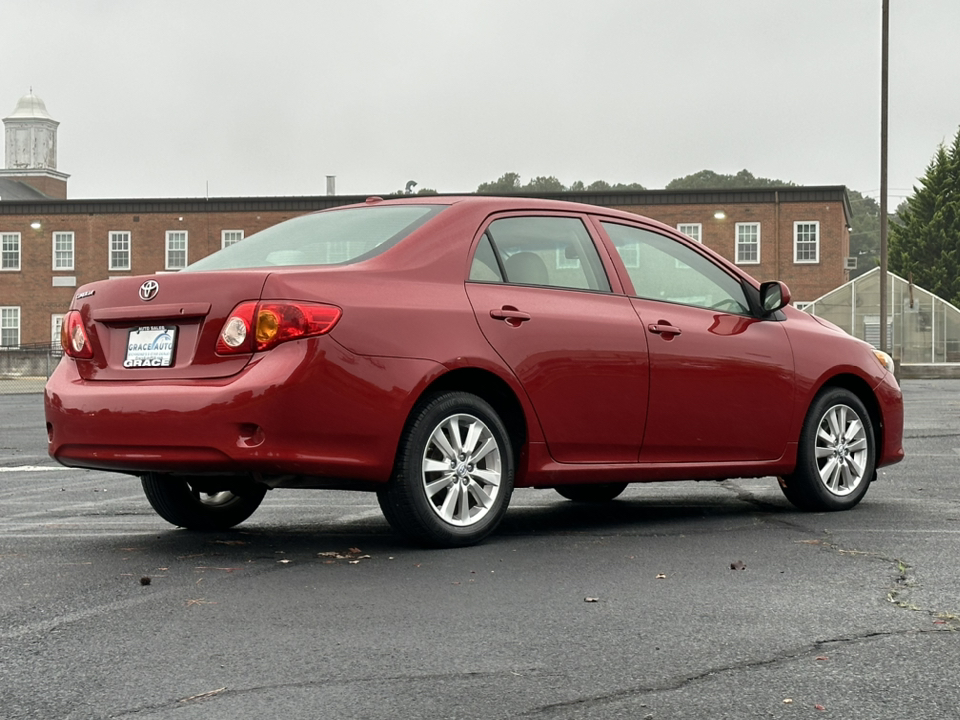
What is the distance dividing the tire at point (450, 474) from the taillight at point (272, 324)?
672 millimetres

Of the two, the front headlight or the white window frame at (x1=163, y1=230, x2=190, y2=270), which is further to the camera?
the white window frame at (x1=163, y1=230, x2=190, y2=270)

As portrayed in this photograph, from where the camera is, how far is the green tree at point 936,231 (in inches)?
2576

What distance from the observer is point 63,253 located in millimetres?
60125

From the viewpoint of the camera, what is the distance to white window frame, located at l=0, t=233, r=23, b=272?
198 ft

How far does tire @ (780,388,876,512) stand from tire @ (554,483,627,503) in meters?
1.10

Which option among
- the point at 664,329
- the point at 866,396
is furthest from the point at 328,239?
the point at 866,396

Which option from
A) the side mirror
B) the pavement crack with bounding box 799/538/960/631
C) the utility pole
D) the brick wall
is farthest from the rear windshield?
the brick wall

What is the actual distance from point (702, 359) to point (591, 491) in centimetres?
160

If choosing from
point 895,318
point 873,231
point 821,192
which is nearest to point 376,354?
point 895,318

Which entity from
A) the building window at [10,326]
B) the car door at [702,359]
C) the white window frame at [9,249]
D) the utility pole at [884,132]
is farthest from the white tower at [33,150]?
the car door at [702,359]

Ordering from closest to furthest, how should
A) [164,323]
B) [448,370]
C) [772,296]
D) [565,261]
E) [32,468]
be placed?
[164,323] < [448,370] < [565,261] < [772,296] < [32,468]

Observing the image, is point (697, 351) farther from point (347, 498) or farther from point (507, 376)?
point (347, 498)

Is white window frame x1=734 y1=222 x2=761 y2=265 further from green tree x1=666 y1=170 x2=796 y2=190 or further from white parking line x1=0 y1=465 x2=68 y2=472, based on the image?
green tree x1=666 y1=170 x2=796 y2=190

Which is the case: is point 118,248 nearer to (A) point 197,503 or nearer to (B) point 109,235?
(B) point 109,235
